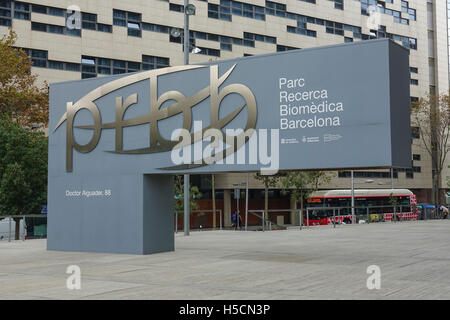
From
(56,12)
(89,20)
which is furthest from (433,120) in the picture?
(56,12)

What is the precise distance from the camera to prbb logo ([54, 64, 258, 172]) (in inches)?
630

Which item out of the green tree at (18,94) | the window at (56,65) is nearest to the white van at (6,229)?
the green tree at (18,94)

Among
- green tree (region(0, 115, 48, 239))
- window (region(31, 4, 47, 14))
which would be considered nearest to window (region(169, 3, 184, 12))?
window (region(31, 4, 47, 14))

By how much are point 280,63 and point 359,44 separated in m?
2.19

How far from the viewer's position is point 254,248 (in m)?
19.2

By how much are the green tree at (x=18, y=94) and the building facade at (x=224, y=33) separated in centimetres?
1019

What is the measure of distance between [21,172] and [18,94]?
6.77m

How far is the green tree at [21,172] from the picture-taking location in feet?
98.2

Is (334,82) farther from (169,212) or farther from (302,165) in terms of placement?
(169,212)

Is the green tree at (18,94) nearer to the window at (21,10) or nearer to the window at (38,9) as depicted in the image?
the window at (21,10)

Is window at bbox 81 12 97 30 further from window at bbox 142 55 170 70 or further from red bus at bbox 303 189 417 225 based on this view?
red bus at bbox 303 189 417 225

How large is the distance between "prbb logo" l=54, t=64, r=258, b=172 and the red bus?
19.4 meters

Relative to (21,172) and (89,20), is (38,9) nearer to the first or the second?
(89,20)

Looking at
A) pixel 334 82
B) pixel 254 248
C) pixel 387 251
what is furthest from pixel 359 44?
pixel 254 248
